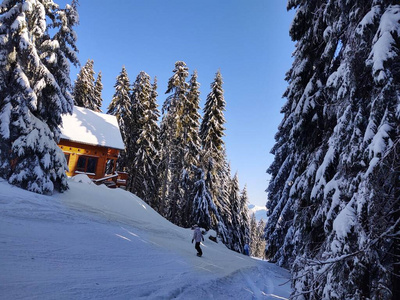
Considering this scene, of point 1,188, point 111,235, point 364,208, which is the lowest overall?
point 111,235

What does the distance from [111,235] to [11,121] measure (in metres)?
7.53

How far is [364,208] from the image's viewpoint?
4621mm

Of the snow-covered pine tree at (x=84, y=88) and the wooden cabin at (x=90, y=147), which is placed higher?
the snow-covered pine tree at (x=84, y=88)

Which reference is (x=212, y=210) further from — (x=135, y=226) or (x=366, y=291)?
(x=366, y=291)

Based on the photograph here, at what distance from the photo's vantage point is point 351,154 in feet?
17.4

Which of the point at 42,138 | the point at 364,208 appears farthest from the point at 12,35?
the point at 364,208

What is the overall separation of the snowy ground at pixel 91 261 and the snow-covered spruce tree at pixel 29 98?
1069mm

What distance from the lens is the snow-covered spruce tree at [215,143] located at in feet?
80.5


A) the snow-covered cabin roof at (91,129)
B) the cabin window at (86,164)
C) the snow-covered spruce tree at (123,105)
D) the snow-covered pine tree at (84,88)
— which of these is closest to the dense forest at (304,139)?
the snow-covered spruce tree at (123,105)

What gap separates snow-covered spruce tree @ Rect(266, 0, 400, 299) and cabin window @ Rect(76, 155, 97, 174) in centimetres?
2059

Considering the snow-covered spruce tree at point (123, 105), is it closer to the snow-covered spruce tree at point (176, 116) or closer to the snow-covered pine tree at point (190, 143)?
the snow-covered spruce tree at point (176, 116)

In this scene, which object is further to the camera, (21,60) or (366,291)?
(21,60)

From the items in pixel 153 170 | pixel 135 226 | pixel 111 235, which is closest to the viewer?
pixel 111 235

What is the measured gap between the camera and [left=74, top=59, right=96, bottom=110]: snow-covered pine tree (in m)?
34.5
